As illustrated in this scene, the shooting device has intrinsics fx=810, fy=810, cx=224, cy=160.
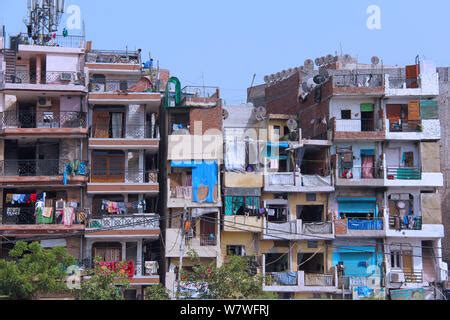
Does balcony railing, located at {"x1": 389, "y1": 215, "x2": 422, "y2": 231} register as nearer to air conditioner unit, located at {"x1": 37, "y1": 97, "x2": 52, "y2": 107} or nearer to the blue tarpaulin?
the blue tarpaulin

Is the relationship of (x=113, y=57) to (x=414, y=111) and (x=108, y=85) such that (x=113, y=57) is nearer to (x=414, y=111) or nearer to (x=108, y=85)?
(x=108, y=85)

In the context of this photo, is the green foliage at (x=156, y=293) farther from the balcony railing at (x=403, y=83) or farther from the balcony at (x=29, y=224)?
the balcony railing at (x=403, y=83)

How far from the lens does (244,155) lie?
38031 millimetres

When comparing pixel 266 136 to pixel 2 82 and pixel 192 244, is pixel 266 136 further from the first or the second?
pixel 2 82

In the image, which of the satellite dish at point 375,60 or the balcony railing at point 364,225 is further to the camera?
the satellite dish at point 375,60

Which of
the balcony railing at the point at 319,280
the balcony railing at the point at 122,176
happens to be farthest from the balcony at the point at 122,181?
the balcony railing at the point at 319,280

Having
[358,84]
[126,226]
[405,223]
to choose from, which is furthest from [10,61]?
[405,223]

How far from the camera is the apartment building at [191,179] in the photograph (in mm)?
36062

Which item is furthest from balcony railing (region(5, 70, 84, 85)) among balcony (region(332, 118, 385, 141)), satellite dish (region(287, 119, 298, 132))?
balcony (region(332, 118, 385, 141))

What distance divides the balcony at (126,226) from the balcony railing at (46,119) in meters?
4.59

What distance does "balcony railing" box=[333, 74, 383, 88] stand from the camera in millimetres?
38625

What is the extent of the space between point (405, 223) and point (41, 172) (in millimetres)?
16758
